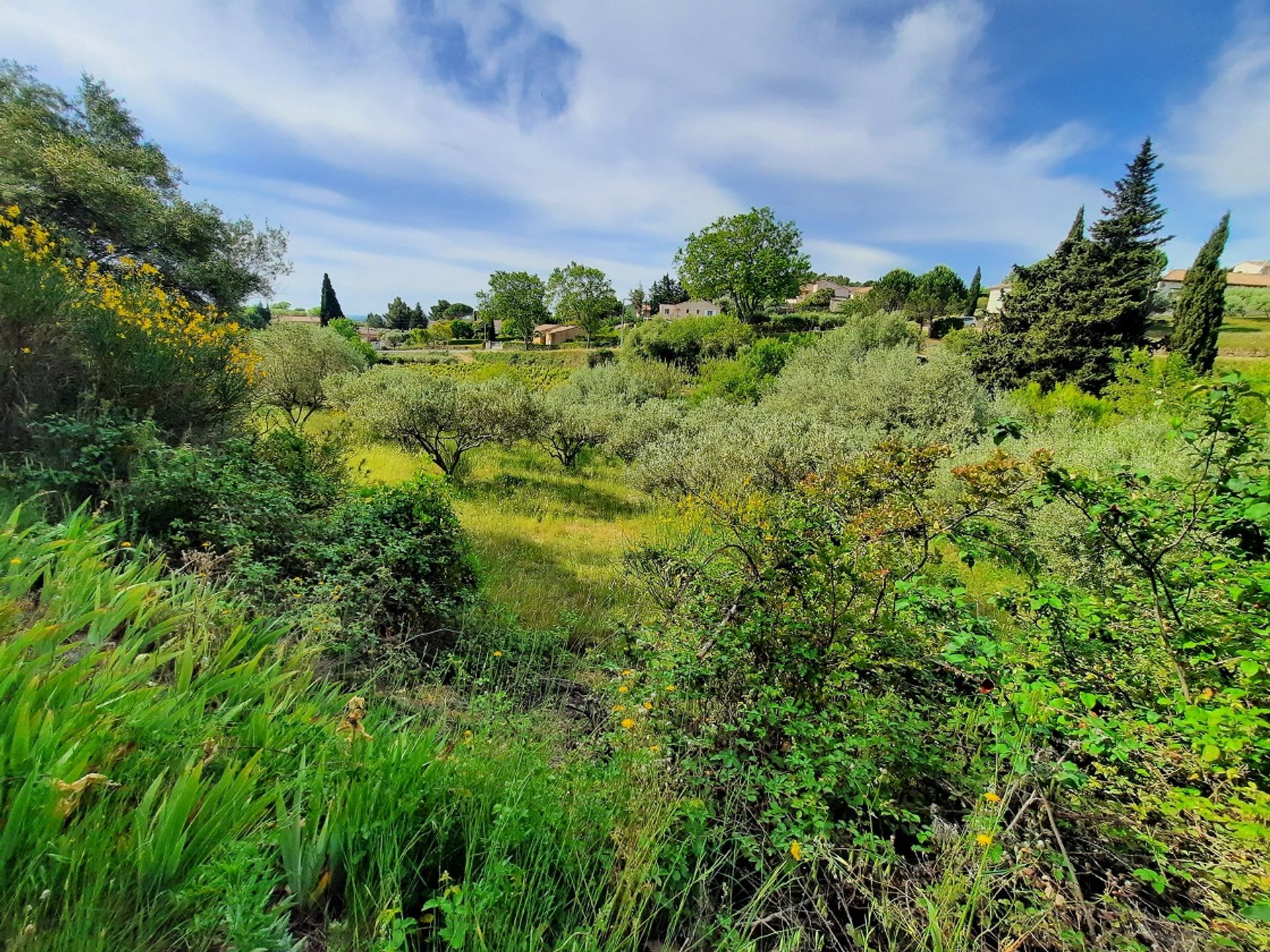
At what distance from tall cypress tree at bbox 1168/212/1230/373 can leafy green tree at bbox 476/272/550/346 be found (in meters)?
52.0

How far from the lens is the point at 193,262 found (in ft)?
36.4

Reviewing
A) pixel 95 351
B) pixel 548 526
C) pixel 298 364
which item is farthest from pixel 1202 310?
pixel 298 364

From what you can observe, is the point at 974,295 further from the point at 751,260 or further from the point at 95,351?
the point at 95,351

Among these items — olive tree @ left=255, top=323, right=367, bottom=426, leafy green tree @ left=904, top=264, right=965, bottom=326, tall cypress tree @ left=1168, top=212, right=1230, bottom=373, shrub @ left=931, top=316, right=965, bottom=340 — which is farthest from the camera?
leafy green tree @ left=904, top=264, right=965, bottom=326

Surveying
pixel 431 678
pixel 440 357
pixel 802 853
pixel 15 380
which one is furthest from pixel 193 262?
pixel 440 357

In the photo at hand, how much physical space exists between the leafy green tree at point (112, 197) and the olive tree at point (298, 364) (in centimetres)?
239

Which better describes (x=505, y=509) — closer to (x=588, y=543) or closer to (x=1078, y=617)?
(x=588, y=543)

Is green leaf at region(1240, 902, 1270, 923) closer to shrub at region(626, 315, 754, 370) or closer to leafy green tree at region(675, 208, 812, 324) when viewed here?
shrub at region(626, 315, 754, 370)

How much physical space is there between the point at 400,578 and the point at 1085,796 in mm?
4160

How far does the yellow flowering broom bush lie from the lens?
12.8ft

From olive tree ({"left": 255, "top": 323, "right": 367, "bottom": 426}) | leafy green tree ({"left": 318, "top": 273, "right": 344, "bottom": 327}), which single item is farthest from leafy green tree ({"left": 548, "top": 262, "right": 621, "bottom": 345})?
olive tree ({"left": 255, "top": 323, "right": 367, "bottom": 426})

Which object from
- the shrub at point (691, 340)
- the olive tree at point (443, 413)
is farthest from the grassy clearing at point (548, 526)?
the shrub at point (691, 340)

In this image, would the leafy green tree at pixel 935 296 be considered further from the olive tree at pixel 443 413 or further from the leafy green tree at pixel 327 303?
the leafy green tree at pixel 327 303

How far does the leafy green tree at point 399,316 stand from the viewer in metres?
81.2
